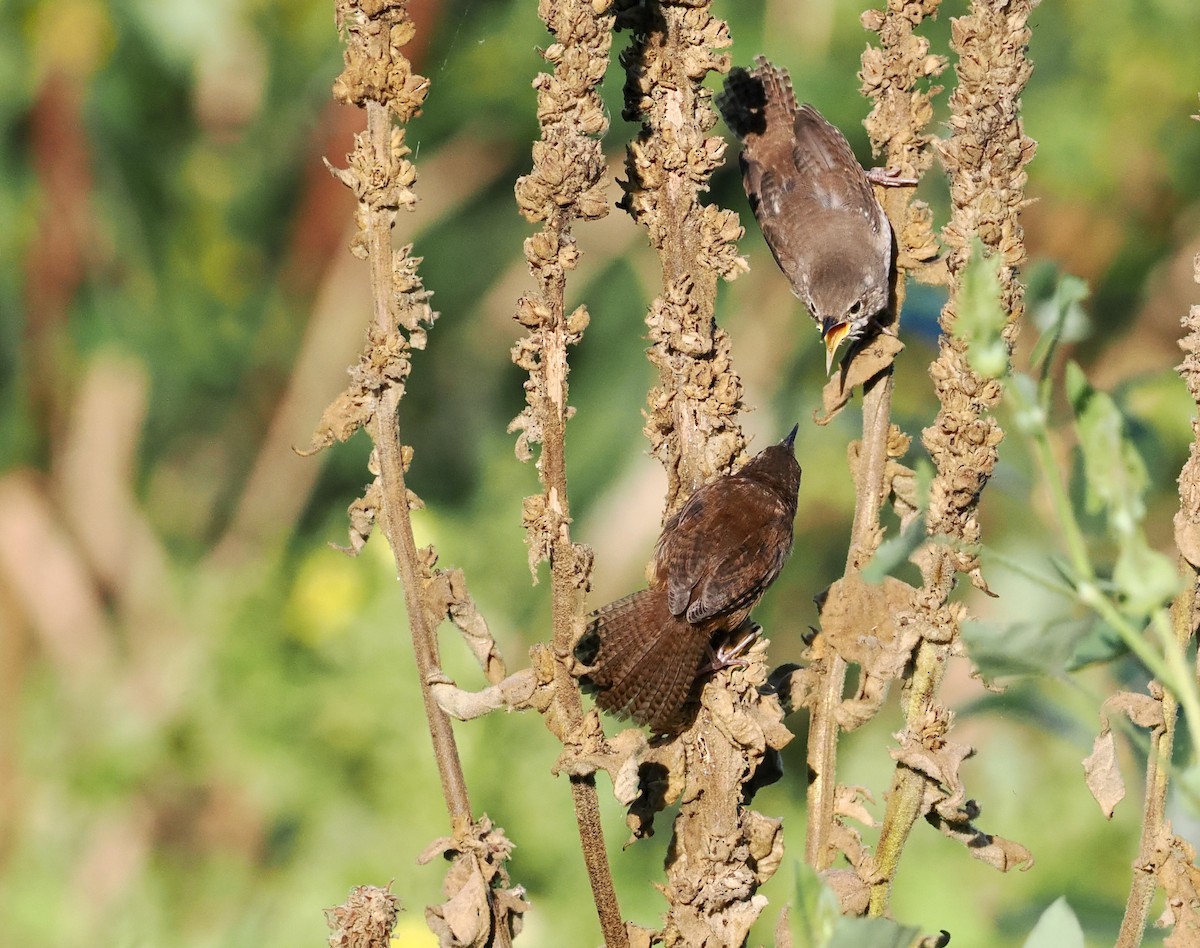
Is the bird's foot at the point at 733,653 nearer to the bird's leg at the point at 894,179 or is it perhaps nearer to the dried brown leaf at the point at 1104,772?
the dried brown leaf at the point at 1104,772

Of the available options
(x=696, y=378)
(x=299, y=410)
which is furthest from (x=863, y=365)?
(x=299, y=410)

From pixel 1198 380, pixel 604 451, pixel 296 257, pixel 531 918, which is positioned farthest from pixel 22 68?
pixel 1198 380

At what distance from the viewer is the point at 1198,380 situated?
1.13m

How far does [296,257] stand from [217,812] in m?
1.56

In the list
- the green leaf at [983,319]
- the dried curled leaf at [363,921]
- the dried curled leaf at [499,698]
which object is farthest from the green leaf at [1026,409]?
the dried curled leaf at [363,921]

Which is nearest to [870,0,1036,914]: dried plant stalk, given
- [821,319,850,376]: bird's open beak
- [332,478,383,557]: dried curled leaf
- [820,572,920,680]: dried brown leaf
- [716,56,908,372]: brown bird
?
[820,572,920,680]: dried brown leaf

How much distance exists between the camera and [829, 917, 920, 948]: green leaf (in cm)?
88

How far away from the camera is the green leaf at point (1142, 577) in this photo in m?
0.74

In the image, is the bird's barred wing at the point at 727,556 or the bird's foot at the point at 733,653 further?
the bird's barred wing at the point at 727,556

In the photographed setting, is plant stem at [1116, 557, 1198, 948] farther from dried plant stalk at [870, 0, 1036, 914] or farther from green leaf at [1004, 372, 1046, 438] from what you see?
green leaf at [1004, 372, 1046, 438]

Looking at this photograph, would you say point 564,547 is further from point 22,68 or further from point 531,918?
point 22,68

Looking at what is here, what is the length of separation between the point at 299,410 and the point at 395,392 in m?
2.93

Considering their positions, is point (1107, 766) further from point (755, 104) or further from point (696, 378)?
point (755, 104)

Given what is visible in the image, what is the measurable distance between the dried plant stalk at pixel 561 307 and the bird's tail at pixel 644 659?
6 centimetres
